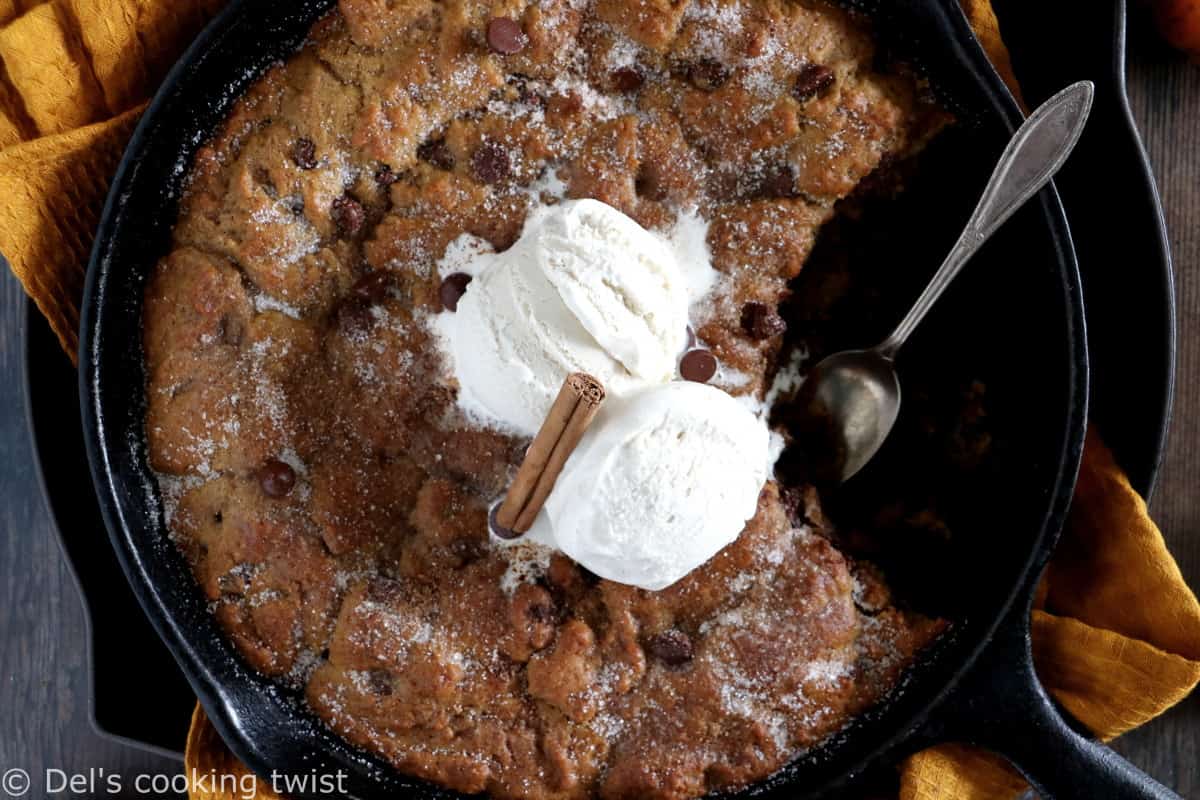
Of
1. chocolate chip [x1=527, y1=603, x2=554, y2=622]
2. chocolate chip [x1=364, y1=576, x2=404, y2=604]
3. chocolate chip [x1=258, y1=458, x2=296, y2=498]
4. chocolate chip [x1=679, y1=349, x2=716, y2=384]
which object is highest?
chocolate chip [x1=679, y1=349, x2=716, y2=384]

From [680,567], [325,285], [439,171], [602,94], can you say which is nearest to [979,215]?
[602,94]

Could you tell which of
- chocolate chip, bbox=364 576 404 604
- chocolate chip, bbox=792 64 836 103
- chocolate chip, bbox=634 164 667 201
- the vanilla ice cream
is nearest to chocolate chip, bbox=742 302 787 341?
the vanilla ice cream

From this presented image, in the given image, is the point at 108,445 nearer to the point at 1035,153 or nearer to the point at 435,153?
the point at 435,153

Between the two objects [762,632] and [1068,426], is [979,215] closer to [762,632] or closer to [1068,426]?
[1068,426]

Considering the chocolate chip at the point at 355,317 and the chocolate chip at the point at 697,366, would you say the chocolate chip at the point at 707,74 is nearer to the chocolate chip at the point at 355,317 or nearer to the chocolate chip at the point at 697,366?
the chocolate chip at the point at 697,366

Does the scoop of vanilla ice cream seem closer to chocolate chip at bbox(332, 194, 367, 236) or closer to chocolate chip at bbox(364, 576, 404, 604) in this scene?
chocolate chip at bbox(364, 576, 404, 604)

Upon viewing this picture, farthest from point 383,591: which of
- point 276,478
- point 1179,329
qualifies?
point 1179,329
